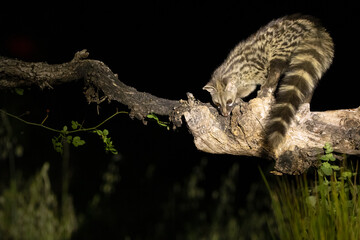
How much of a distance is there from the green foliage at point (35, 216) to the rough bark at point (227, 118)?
0.63 m

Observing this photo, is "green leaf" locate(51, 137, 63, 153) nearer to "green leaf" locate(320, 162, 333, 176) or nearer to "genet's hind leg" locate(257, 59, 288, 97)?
"green leaf" locate(320, 162, 333, 176)

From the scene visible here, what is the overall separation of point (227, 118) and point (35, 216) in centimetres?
152

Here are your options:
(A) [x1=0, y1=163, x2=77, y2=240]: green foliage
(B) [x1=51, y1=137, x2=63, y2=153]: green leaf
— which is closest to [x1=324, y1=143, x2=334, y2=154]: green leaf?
(B) [x1=51, y1=137, x2=63, y2=153]: green leaf

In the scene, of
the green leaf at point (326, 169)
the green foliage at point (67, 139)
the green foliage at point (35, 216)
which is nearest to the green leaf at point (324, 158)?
the green leaf at point (326, 169)

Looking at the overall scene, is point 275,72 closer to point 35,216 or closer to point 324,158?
point 324,158

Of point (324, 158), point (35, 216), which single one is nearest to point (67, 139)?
point (35, 216)

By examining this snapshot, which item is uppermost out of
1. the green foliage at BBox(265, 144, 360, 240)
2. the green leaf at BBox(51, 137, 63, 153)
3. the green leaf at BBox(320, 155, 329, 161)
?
the green leaf at BBox(51, 137, 63, 153)

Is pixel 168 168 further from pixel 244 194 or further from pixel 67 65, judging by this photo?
pixel 67 65

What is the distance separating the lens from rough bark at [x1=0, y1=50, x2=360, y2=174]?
189 cm

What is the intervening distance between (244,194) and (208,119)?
2.36m

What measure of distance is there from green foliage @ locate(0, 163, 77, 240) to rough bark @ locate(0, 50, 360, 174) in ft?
2.08

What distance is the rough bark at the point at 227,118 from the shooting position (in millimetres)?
1894

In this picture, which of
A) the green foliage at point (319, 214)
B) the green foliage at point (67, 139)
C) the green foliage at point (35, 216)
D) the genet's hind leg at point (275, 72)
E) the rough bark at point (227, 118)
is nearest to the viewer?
the green foliage at point (319, 214)

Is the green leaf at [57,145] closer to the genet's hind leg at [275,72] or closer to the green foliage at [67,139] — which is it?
the green foliage at [67,139]
